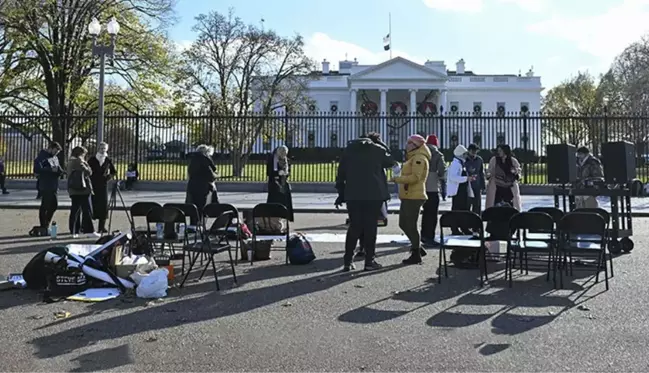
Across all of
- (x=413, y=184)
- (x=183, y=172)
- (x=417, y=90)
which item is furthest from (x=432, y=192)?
(x=417, y=90)

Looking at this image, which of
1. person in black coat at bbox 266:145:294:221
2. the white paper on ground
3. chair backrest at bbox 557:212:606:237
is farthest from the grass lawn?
the white paper on ground

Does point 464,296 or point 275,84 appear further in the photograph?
point 275,84

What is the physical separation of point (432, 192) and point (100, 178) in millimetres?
6668

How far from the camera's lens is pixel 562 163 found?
32.3 feet

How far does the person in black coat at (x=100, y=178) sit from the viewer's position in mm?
11055

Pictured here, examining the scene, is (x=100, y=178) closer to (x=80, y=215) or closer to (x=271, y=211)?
(x=80, y=215)

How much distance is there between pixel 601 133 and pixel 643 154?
8.04 ft

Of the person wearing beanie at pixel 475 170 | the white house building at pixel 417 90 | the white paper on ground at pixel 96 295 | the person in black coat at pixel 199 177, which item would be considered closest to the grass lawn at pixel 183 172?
the person wearing beanie at pixel 475 170

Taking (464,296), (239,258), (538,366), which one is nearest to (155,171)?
(239,258)

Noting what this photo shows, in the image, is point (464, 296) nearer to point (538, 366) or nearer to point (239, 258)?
point (538, 366)

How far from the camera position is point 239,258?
28.7 ft

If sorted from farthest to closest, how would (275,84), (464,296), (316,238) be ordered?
(275,84)
(316,238)
(464,296)

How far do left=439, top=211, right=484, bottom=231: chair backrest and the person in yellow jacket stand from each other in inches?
41.3

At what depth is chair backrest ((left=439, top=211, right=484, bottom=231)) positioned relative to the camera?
6.88 m
